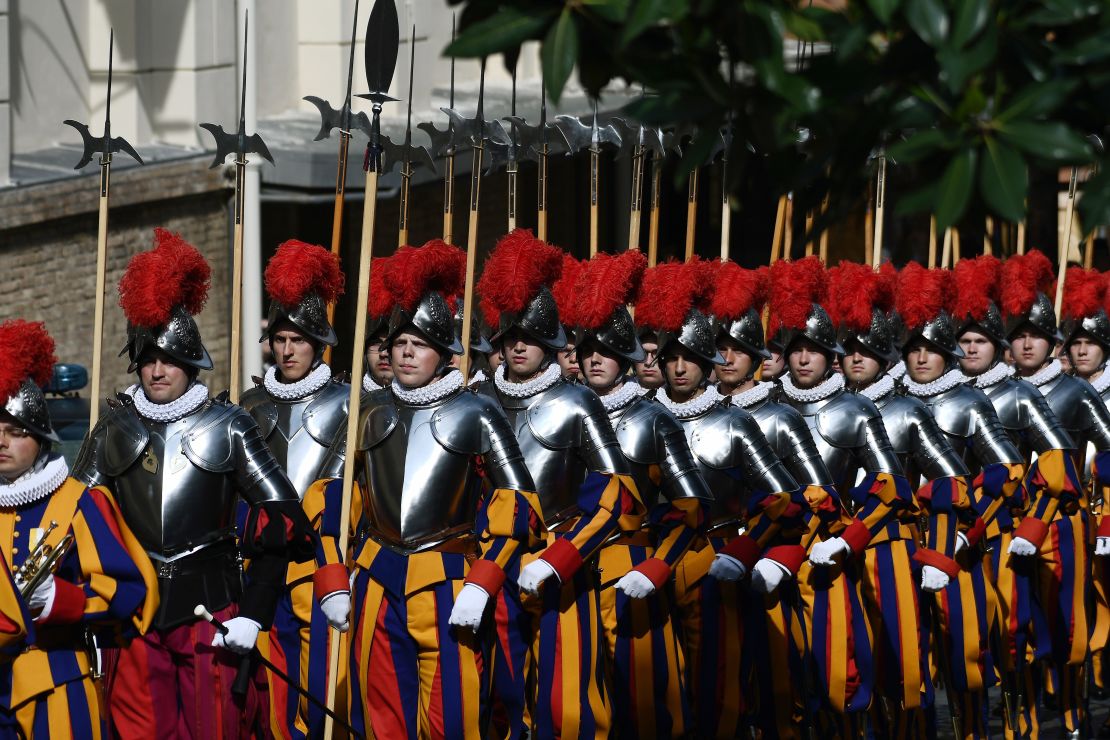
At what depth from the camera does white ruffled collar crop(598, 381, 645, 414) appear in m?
7.94

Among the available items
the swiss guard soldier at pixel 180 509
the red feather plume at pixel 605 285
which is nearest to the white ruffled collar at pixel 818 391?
the red feather plume at pixel 605 285

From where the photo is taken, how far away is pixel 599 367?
314 inches

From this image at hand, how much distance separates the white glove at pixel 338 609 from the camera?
685 centimetres

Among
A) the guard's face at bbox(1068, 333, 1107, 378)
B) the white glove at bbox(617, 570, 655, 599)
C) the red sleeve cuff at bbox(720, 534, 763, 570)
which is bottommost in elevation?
the red sleeve cuff at bbox(720, 534, 763, 570)

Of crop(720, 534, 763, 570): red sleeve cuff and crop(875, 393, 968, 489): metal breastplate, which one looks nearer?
crop(720, 534, 763, 570): red sleeve cuff

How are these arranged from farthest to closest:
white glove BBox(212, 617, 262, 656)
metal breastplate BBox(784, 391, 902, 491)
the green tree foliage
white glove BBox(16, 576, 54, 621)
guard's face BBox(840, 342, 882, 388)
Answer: guard's face BBox(840, 342, 882, 388) → metal breastplate BBox(784, 391, 902, 491) → white glove BBox(212, 617, 262, 656) → white glove BBox(16, 576, 54, 621) → the green tree foliage

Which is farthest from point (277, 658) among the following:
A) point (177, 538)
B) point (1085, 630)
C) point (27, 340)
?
point (1085, 630)

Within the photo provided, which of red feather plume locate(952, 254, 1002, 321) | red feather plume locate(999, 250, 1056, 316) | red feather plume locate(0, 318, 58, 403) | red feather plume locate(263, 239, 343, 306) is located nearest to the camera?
red feather plume locate(0, 318, 58, 403)

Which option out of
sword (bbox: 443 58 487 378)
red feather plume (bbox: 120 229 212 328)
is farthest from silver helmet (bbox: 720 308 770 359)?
red feather plume (bbox: 120 229 212 328)

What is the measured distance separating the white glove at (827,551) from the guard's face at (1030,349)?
2.16 m

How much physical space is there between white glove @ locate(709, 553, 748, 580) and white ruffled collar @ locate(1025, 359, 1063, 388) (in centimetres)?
Answer: 264

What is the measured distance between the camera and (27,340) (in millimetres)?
6309

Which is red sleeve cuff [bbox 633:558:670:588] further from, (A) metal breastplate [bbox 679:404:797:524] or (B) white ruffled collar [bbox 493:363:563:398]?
(B) white ruffled collar [bbox 493:363:563:398]

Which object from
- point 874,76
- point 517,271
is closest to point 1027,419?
point 517,271
